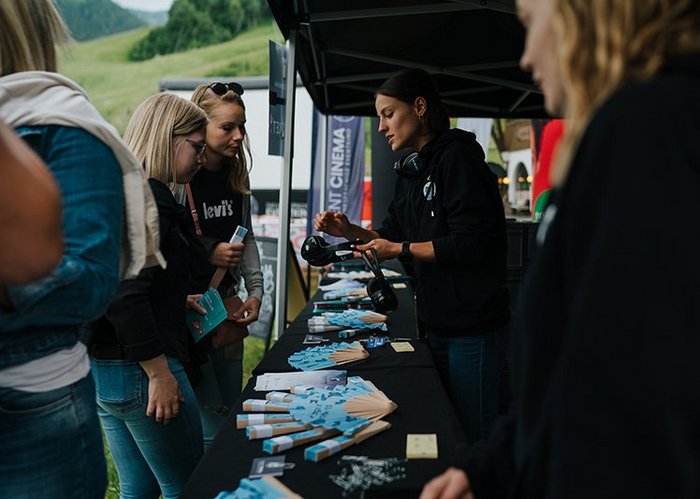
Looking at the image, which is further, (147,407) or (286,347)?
(286,347)

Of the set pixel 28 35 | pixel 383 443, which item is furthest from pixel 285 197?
pixel 28 35

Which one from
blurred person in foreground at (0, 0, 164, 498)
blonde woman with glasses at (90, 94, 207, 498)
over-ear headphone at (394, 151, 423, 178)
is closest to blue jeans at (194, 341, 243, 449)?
blonde woman with glasses at (90, 94, 207, 498)

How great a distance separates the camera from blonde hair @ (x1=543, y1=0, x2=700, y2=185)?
52 cm

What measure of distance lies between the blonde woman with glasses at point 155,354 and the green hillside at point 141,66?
18984 mm

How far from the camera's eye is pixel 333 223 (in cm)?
240

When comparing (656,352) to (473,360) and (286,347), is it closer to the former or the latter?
(473,360)

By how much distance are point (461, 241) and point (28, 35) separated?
4.34ft

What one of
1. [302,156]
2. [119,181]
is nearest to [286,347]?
[119,181]

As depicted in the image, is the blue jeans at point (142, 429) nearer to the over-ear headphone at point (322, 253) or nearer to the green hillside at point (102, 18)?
the over-ear headphone at point (322, 253)

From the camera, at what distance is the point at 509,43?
3.73 meters

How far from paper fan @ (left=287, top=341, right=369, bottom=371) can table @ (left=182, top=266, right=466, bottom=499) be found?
0.03 meters

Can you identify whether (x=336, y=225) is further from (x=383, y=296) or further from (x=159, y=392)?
(x=159, y=392)

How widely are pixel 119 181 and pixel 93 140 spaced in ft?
0.25

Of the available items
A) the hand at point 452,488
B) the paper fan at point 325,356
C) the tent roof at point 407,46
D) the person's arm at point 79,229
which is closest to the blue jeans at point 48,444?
the person's arm at point 79,229
